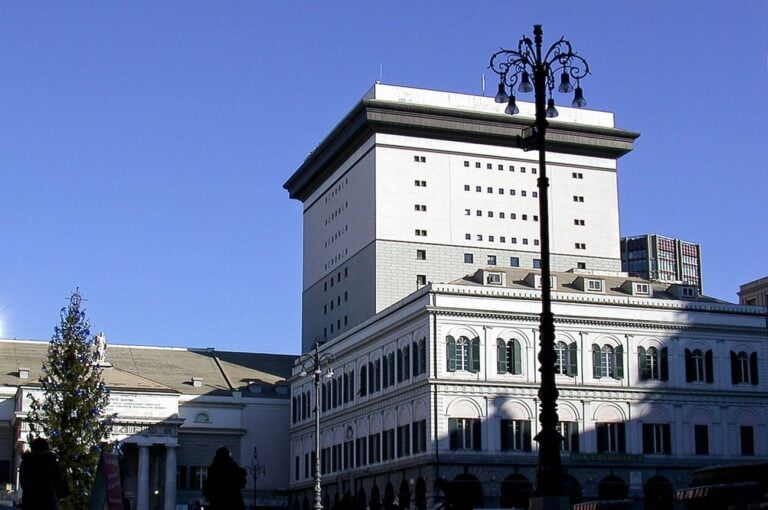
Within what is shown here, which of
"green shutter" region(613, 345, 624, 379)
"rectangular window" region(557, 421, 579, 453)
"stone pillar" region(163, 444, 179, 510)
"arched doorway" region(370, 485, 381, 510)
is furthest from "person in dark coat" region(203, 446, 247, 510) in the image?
"stone pillar" region(163, 444, 179, 510)

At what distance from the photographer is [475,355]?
263 feet

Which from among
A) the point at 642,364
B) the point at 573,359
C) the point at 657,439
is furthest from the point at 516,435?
the point at 642,364

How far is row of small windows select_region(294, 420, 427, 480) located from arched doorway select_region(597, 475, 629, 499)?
Result: 11.6 metres

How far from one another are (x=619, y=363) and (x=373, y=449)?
18210mm

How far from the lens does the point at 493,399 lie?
79.6 meters

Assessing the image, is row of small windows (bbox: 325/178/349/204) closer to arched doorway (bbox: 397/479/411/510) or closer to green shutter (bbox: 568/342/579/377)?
green shutter (bbox: 568/342/579/377)

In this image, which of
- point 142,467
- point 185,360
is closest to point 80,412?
point 142,467

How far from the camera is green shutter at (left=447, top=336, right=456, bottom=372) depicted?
79125 millimetres

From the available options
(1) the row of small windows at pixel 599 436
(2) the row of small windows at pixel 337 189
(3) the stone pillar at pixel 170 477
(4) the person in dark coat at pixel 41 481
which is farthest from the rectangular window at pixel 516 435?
(4) the person in dark coat at pixel 41 481

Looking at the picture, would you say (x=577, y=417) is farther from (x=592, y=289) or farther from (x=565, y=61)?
(x=565, y=61)

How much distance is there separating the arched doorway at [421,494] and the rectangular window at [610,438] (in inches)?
452

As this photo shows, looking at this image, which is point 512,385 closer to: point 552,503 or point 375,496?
point 375,496

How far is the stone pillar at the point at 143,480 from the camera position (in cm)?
10625

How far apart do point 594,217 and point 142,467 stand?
45675 millimetres
